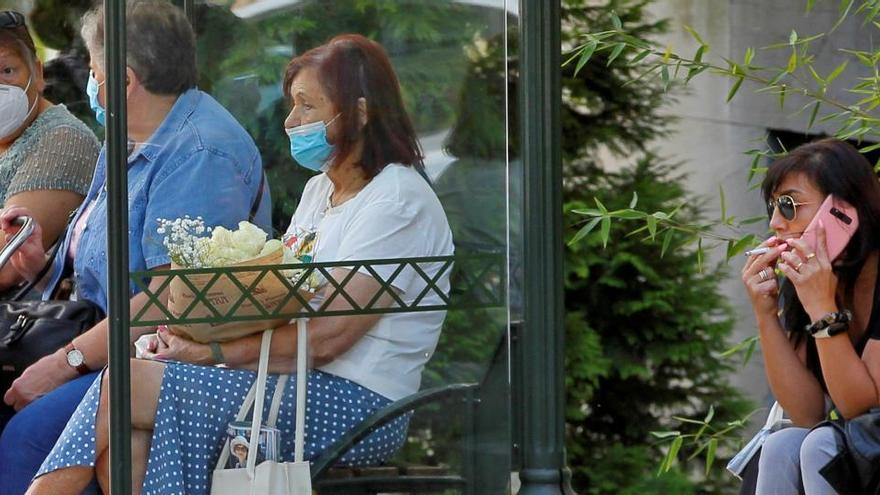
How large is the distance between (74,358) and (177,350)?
1.72 feet

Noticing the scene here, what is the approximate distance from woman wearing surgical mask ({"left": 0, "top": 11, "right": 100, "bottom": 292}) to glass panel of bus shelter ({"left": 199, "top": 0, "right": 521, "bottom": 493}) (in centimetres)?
114

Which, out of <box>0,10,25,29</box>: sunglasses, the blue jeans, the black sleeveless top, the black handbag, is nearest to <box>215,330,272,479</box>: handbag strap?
the blue jeans

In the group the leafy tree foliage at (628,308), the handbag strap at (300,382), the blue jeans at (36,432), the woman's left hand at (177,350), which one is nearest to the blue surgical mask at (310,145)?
the handbag strap at (300,382)

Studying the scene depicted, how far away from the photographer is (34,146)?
189 inches

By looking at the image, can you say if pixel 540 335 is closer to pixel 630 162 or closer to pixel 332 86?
pixel 332 86

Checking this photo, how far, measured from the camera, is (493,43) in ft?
12.4

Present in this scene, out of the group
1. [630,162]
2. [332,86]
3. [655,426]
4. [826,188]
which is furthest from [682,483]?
[332,86]

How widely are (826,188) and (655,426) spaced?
11.8 ft

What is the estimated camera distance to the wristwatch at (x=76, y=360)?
405 centimetres

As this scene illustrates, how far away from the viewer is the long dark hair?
3.88 meters

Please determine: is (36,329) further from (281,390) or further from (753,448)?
(753,448)

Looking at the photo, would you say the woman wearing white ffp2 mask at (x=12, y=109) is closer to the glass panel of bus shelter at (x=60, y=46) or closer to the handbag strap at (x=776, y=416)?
the glass panel of bus shelter at (x=60, y=46)

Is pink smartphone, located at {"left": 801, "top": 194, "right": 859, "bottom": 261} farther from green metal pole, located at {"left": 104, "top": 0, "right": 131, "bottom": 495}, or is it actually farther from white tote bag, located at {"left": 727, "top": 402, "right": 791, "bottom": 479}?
green metal pole, located at {"left": 104, "top": 0, "right": 131, "bottom": 495}

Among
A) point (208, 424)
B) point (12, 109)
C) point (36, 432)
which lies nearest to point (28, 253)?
point (12, 109)
